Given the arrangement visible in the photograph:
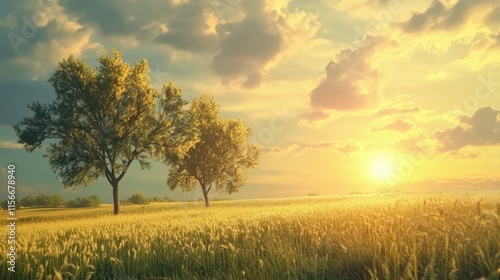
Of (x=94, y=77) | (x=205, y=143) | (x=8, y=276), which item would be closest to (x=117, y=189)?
(x=94, y=77)

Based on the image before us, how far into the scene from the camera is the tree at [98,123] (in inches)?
1416

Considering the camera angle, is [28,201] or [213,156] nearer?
[213,156]

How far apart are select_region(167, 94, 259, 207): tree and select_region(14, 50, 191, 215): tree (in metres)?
11.8

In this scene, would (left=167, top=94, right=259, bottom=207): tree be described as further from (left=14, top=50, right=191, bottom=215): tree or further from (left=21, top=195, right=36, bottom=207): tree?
(left=21, top=195, right=36, bottom=207): tree

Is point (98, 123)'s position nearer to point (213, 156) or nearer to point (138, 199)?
point (213, 156)

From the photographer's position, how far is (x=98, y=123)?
3675cm

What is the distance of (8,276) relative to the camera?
355 inches

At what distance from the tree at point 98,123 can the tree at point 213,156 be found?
11.8 meters

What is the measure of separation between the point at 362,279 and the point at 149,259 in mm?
5373

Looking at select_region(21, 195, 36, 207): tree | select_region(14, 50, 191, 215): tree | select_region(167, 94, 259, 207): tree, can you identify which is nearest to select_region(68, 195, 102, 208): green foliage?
select_region(21, 195, 36, 207): tree

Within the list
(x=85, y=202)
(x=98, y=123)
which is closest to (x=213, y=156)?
(x=98, y=123)

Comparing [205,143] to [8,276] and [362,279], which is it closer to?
[8,276]

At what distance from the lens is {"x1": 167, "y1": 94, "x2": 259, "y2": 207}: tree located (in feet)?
169

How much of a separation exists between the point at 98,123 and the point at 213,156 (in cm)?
1784
